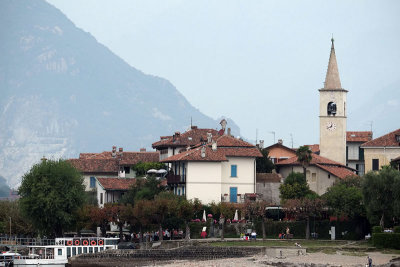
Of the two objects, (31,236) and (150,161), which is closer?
(31,236)

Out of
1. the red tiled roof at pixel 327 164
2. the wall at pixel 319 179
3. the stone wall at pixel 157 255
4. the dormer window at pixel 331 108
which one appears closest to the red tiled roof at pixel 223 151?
the red tiled roof at pixel 327 164

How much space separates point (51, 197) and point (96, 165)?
27.4 metres

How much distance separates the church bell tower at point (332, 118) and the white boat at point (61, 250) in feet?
118

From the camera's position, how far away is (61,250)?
264 feet

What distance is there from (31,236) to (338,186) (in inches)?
1146

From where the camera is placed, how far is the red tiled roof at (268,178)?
321 feet

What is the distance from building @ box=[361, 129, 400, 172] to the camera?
102625mm

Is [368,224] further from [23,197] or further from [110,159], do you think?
[110,159]

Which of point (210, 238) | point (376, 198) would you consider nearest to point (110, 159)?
point (210, 238)

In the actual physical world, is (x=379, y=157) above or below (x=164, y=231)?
above

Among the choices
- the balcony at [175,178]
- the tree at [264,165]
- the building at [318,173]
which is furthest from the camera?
the tree at [264,165]

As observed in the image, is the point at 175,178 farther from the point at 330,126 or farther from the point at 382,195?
the point at 330,126

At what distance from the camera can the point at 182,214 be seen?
83938mm

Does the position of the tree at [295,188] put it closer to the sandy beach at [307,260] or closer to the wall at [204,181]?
the wall at [204,181]
